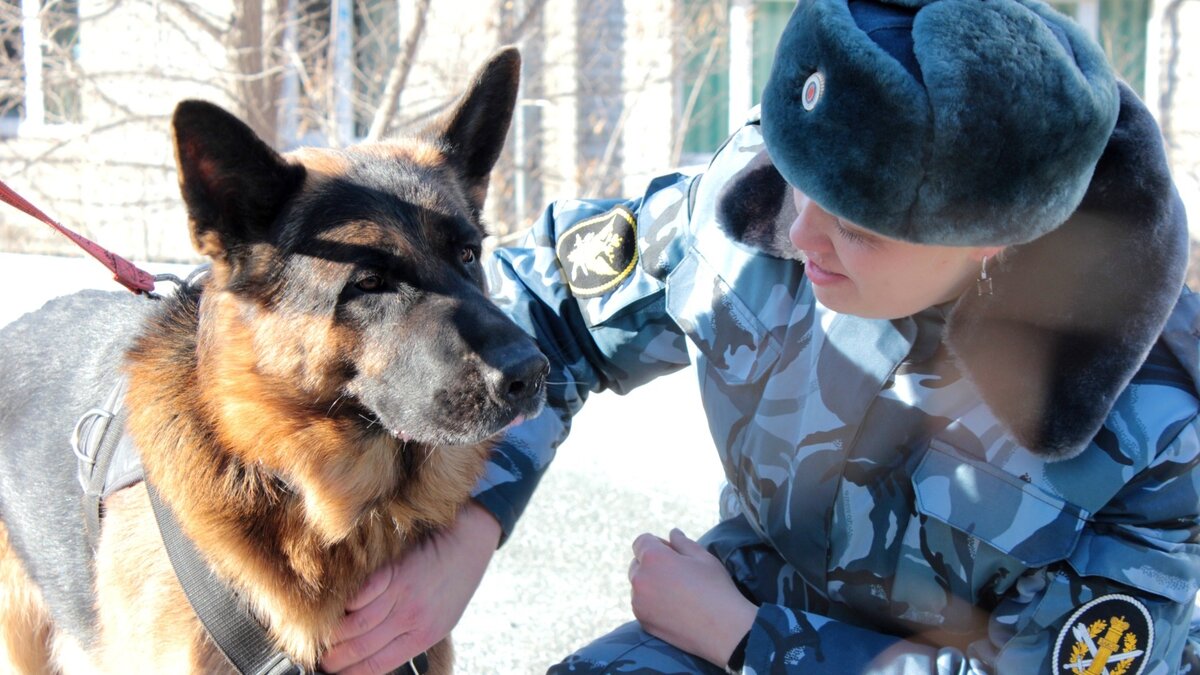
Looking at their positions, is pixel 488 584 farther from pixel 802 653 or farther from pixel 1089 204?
pixel 1089 204

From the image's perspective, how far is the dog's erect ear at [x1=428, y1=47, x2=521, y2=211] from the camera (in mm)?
2186

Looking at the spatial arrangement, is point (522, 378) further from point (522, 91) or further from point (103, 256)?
point (522, 91)

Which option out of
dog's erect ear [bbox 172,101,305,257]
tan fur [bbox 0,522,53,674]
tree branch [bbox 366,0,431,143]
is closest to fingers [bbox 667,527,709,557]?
dog's erect ear [bbox 172,101,305,257]

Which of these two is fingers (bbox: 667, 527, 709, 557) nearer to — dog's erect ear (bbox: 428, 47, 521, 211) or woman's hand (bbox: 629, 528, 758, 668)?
woman's hand (bbox: 629, 528, 758, 668)

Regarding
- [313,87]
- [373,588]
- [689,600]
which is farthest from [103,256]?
[313,87]

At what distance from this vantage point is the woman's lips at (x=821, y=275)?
1757 mm

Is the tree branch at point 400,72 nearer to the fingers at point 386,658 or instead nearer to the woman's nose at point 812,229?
the fingers at point 386,658

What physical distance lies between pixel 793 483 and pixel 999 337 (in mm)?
485

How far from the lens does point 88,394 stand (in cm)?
232

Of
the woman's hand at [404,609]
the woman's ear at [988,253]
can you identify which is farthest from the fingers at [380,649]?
the woman's ear at [988,253]

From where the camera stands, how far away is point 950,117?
1430 mm

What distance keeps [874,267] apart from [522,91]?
714 cm

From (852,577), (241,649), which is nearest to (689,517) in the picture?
(852,577)

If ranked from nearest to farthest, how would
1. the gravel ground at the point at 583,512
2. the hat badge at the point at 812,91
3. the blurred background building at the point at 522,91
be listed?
the hat badge at the point at 812,91 → the gravel ground at the point at 583,512 → the blurred background building at the point at 522,91
